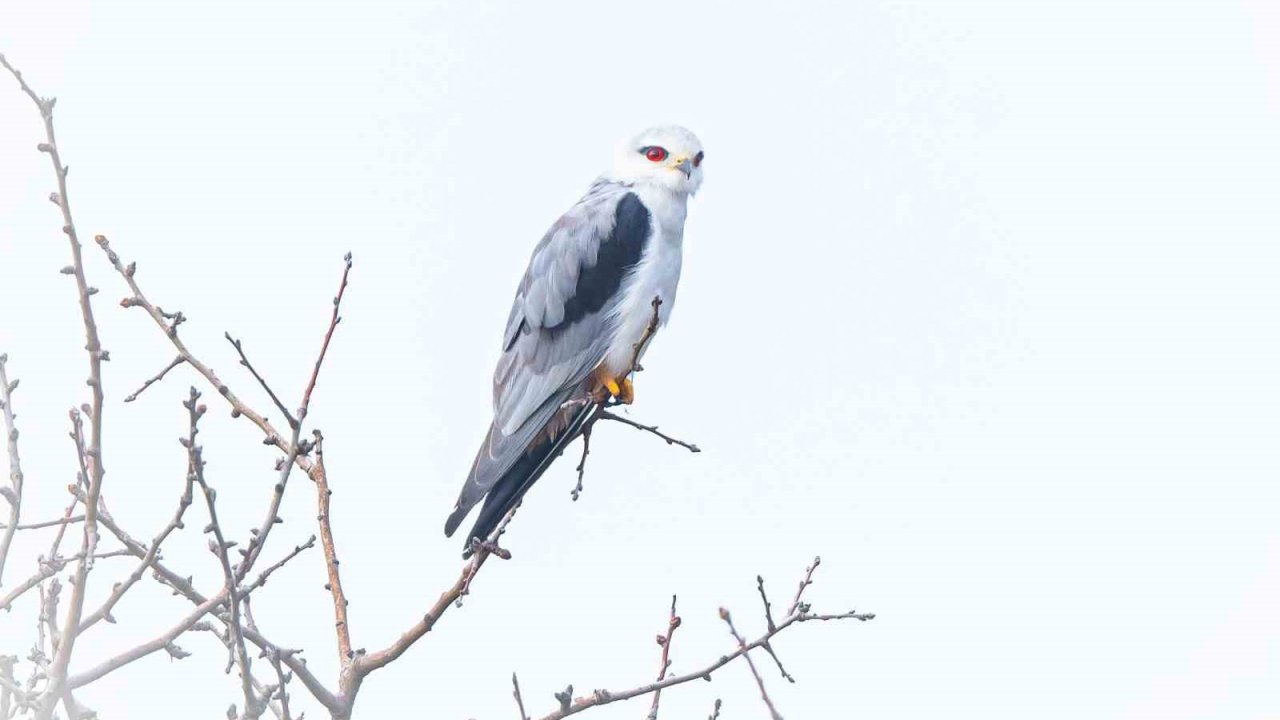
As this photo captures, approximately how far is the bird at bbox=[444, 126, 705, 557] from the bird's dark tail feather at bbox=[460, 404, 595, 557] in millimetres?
94

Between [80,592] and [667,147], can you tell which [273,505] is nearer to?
[80,592]

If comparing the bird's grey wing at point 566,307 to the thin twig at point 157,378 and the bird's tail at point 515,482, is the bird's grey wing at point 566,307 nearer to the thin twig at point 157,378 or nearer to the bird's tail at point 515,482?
Result: the bird's tail at point 515,482

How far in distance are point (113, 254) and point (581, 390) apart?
2.77 m

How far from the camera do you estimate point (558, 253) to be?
21.4ft

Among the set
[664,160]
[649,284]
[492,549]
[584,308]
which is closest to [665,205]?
[664,160]

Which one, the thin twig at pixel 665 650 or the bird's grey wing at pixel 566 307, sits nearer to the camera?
the thin twig at pixel 665 650

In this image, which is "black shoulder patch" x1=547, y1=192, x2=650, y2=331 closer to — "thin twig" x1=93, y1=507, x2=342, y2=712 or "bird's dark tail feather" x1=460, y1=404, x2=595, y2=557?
"bird's dark tail feather" x1=460, y1=404, x2=595, y2=557

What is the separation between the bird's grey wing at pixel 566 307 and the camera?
6.32m

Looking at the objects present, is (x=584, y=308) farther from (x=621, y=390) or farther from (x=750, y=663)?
(x=750, y=663)

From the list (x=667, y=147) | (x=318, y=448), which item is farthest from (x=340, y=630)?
(x=667, y=147)

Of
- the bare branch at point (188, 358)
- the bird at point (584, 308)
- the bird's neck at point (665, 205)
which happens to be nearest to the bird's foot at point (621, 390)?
the bird at point (584, 308)

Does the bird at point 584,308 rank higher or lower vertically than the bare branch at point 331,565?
higher

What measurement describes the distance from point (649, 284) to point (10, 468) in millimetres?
3442

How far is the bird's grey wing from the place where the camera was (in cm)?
632
